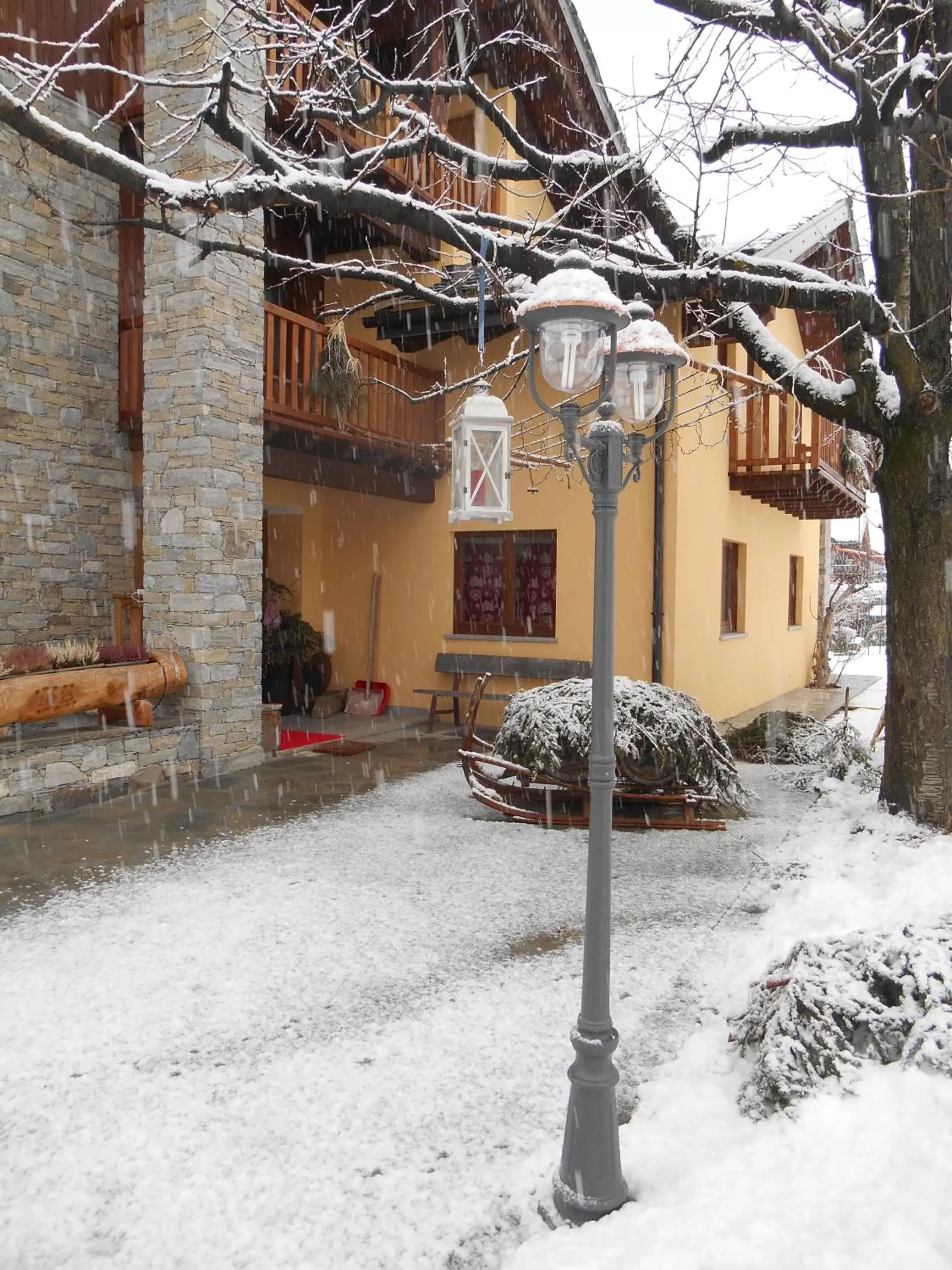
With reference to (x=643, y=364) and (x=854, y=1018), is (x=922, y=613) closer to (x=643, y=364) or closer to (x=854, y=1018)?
(x=643, y=364)

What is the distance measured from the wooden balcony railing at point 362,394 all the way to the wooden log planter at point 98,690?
2776 mm

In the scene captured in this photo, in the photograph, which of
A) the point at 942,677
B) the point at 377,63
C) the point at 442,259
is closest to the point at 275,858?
the point at 942,677

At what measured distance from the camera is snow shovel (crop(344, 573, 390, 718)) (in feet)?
39.3

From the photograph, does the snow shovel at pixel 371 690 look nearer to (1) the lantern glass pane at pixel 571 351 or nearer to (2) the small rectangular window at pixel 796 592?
(2) the small rectangular window at pixel 796 592

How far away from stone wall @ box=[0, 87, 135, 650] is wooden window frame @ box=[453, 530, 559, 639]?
159 inches

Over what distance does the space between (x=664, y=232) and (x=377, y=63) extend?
6891 millimetres

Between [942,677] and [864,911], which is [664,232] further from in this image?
[864,911]

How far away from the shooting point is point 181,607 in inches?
328

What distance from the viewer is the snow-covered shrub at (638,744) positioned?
643 centimetres

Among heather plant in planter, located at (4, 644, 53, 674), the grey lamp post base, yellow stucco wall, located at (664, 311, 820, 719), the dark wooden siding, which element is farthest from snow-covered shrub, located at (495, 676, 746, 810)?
the dark wooden siding

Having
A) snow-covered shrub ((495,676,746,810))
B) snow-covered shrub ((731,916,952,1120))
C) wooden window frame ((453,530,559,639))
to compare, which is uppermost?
wooden window frame ((453,530,559,639))

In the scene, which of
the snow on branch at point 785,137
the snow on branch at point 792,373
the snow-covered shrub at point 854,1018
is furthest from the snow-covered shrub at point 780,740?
the snow-covered shrub at point 854,1018

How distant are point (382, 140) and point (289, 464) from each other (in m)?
4.06

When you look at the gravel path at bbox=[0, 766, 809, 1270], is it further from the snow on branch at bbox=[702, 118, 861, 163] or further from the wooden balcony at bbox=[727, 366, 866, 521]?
the wooden balcony at bbox=[727, 366, 866, 521]
